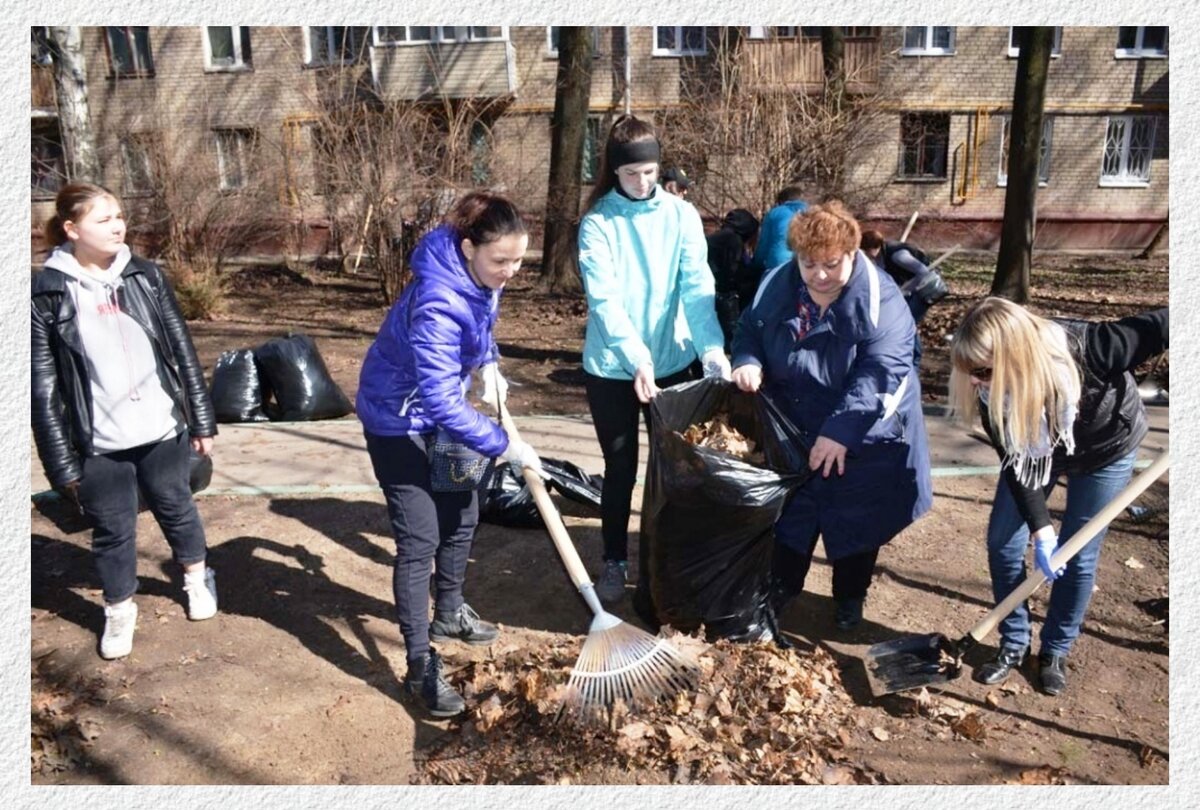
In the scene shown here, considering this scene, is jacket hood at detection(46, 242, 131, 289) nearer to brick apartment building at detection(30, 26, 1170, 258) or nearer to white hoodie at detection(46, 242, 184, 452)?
white hoodie at detection(46, 242, 184, 452)

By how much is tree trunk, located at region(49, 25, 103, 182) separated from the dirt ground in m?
10.9

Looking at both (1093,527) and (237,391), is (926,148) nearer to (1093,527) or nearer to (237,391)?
(237,391)

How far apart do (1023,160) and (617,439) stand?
293 inches

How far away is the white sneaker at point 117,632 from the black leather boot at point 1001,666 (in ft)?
8.87

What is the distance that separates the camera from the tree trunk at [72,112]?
13.4m

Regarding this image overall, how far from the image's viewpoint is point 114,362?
2959 millimetres

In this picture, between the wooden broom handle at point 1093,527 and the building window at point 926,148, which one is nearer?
the wooden broom handle at point 1093,527

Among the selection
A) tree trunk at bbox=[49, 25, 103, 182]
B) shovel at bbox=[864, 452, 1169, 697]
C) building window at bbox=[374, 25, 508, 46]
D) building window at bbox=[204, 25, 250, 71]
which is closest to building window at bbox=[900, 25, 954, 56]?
building window at bbox=[374, 25, 508, 46]

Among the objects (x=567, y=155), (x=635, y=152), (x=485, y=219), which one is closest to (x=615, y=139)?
(x=635, y=152)

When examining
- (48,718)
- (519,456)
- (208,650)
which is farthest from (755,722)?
(48,718)

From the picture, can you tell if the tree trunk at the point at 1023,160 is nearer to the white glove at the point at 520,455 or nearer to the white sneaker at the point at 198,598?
the white glove at the point at 520,455

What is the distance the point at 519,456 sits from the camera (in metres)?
2.79

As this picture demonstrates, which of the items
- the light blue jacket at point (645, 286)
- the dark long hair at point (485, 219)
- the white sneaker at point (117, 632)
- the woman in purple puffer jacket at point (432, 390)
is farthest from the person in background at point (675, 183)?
the white sneaker at point (117, 632)

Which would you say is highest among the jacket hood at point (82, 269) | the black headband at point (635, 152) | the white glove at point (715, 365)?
the black headband at point (635, 152)
